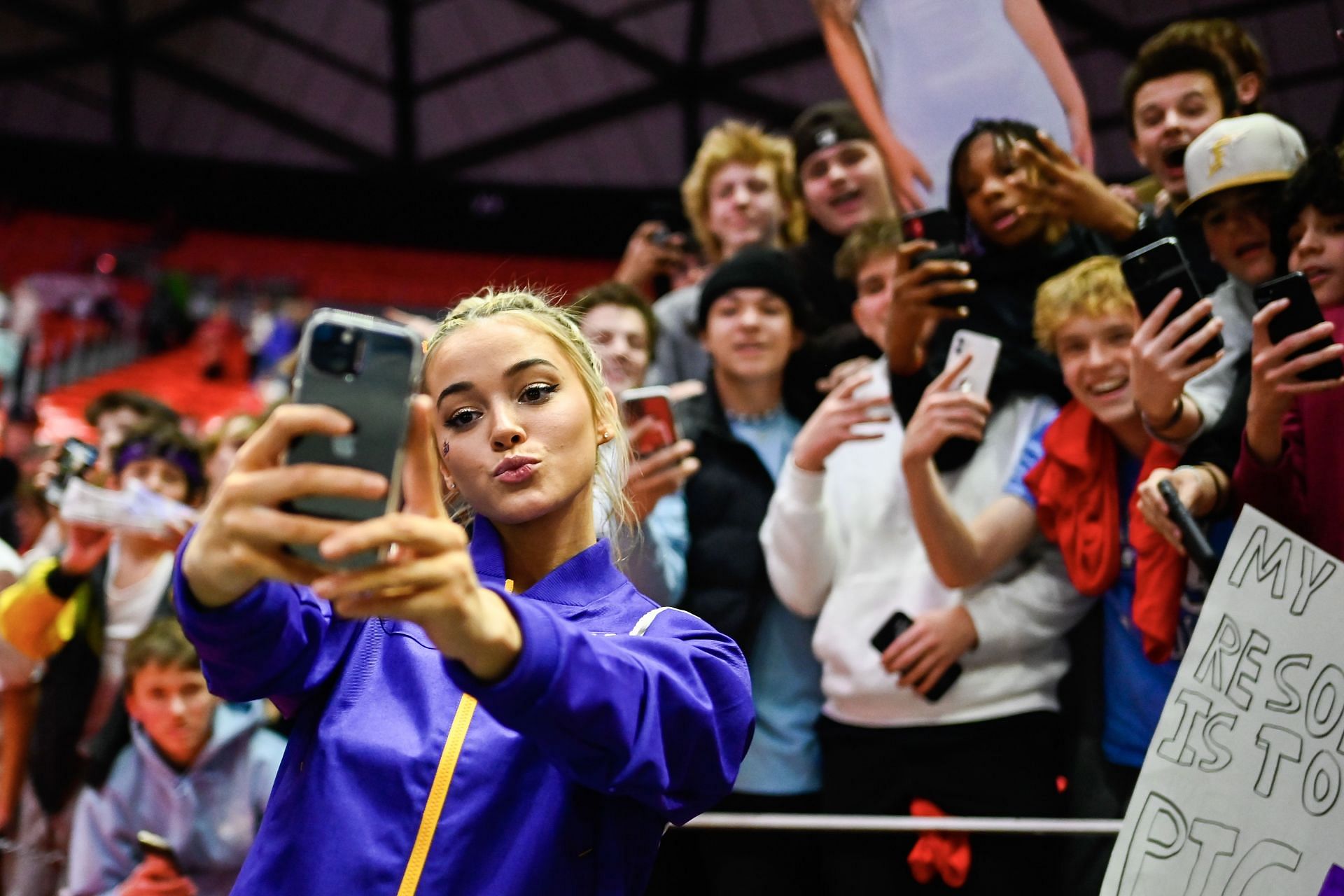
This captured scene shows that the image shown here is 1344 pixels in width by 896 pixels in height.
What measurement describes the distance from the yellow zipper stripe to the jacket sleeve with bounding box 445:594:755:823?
0.16 meters

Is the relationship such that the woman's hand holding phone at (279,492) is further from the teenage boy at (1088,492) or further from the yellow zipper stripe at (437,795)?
the teenage boy at (1088,492)

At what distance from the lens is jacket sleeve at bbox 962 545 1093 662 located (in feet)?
6.53

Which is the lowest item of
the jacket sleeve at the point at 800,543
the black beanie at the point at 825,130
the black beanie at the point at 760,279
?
the jacket sleeve at the point at 800,543

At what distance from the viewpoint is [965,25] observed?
6.50ft

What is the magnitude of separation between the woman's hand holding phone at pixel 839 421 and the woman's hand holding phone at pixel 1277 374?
2.00 ft

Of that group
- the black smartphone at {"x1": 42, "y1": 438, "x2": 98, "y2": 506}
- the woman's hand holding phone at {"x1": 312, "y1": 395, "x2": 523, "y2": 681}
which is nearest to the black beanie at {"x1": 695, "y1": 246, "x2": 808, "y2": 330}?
the black smartphone at {"x1": 42, "y1": 438, "x2": 98, "y2": 506}

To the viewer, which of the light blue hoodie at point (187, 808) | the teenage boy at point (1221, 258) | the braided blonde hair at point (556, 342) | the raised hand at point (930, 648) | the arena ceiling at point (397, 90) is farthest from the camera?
the arena ceiling at point (397, 90)

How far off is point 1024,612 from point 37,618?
2129 mm

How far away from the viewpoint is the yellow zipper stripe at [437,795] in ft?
3.53

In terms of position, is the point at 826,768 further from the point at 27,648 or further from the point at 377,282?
the point at 377,282

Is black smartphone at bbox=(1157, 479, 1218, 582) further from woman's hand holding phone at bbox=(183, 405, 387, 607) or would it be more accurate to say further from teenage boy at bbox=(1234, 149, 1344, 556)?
woman's hand holding phone at bbox=(183, 405, 387, 607)

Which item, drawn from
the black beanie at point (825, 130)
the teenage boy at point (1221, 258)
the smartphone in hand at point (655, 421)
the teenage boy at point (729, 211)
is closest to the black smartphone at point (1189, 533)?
the teenage boy at point (1221, 258)

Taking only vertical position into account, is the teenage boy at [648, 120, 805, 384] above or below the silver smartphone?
above

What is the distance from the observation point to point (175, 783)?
2391 millimetres
